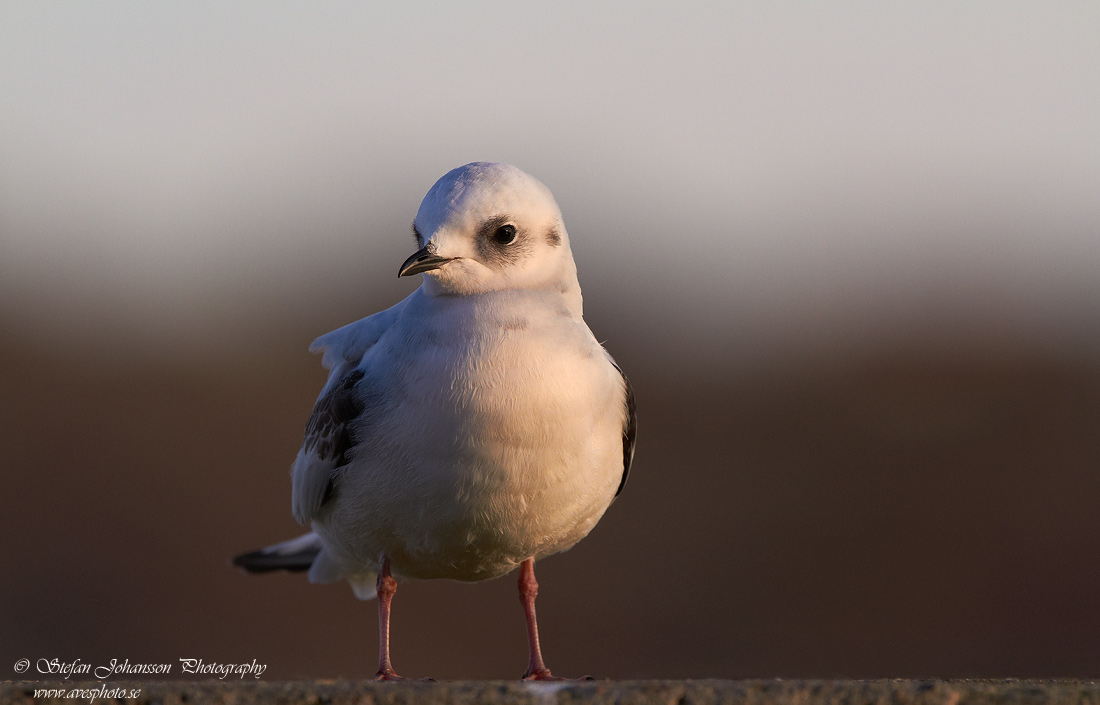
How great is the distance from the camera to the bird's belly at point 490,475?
4770mm

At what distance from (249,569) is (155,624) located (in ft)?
23.2

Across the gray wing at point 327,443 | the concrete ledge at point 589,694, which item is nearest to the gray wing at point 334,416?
the gray wing at point 327,443

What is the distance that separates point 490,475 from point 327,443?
1086 mm

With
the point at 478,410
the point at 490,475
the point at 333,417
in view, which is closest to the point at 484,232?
the point at 478,410

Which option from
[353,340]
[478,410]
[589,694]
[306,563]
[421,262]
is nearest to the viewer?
[589,694]

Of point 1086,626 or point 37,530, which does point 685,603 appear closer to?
point 1086,626

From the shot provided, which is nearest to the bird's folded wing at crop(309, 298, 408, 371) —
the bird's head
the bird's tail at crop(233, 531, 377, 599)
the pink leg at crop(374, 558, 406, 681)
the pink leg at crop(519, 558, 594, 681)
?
the bird's head

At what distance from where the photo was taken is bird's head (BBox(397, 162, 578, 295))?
16.4 feet

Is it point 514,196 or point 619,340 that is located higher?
Answer: point 514,196

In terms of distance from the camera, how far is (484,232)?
5.06m

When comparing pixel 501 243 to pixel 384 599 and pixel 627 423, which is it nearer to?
pixel 627 423

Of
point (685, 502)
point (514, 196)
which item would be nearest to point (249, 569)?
point (514, 196)

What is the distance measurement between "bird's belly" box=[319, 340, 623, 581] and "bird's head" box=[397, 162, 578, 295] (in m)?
0.49

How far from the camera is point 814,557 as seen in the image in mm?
16109
